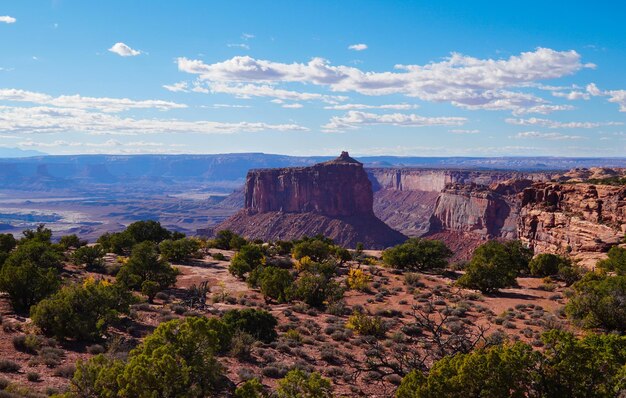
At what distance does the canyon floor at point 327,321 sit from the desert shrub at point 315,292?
92 centimetres

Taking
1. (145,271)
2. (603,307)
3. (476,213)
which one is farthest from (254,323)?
(476,213)

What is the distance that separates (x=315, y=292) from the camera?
3114 centimetres

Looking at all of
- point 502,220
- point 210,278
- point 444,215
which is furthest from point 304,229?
point 210,278

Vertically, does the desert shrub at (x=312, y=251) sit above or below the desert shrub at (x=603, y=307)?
below

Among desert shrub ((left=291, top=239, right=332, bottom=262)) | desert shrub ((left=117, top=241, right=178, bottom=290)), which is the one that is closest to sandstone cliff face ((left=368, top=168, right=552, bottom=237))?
desert shrub ((left=291, top=239, right=332, bottom=262))

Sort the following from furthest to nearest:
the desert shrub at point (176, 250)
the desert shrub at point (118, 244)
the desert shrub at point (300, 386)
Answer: the desert shrub at point (118, 244) < the desert shrub at point (176, 250) < the desert shrub at point (300, 386)

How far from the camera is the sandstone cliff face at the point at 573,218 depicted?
5159 centimetres

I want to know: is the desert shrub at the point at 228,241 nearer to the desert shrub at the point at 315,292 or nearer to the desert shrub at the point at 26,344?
the desert shrub at the point at 315,292

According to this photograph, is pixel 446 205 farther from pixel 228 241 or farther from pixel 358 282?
pixel 358 282

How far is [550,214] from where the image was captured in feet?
206

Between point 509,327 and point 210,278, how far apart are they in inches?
915

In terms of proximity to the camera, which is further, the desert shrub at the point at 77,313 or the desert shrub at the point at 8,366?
the desert shrub at the point at 77,313

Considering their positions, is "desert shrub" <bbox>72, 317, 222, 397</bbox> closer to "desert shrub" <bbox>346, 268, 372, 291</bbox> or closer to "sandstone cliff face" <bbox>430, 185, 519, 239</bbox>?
"desert shrub" <bbox>346, 268, 372, 291</bbox>

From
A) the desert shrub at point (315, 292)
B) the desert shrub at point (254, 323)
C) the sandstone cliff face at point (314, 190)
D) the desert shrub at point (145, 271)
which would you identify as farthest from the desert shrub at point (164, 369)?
the sandstone cliff face at point (314, 190)
